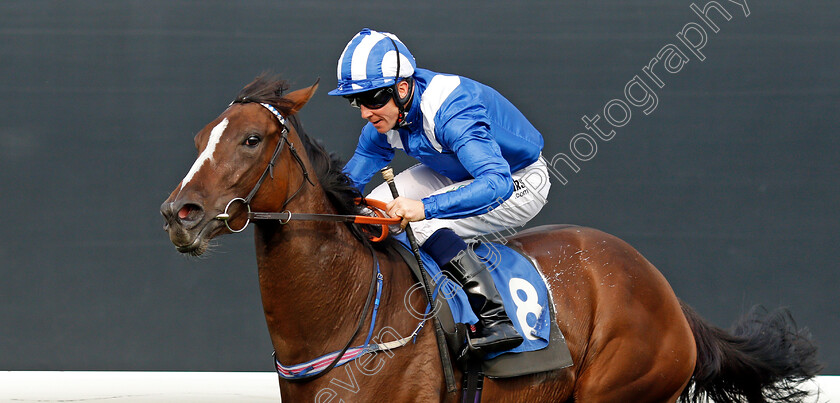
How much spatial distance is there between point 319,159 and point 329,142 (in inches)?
104

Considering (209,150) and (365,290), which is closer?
(209,150)

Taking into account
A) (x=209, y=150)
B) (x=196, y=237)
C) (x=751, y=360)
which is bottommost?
(x=751, y=360)

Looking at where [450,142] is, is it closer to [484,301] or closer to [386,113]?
[386,113]

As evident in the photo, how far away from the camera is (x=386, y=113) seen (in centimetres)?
270

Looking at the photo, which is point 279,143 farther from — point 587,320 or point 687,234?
point 687,234

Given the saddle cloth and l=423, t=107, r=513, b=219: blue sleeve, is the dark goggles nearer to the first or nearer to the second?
l=423, t=107, r=513, b=219: blue sleeve

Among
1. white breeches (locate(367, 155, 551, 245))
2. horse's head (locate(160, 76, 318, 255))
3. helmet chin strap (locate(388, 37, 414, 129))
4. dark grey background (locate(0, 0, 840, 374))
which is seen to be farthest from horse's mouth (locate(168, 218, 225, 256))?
dark grey background (locate(0, 0, 840, 374))

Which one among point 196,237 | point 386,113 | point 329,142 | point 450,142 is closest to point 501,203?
point 450,142

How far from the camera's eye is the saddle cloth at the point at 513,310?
2557 millimetres

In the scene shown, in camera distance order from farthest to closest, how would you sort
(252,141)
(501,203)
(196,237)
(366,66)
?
(501,203) < (366,66) < (252,141) < (196,237)

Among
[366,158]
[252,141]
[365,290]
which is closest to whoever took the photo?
[252,141]

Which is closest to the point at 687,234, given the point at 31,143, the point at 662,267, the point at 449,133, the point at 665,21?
the point at 662,267

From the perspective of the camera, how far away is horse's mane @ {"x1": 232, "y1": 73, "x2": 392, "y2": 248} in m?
2.35

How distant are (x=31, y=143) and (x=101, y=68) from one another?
637mm
